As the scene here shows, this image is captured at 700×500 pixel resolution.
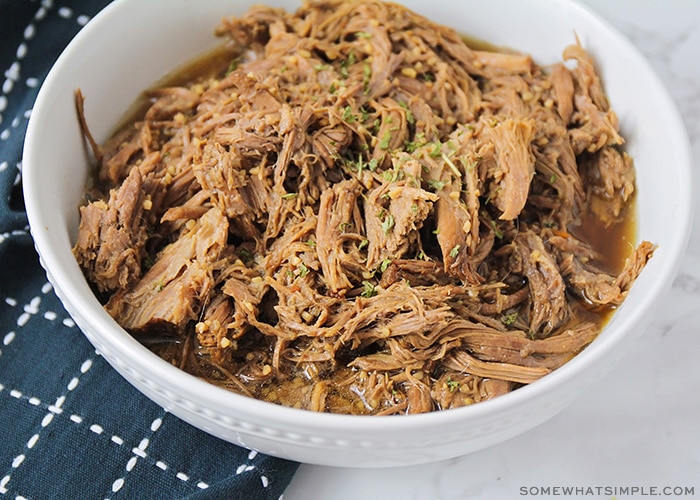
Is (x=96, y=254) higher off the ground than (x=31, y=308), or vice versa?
(x=96, y=254)

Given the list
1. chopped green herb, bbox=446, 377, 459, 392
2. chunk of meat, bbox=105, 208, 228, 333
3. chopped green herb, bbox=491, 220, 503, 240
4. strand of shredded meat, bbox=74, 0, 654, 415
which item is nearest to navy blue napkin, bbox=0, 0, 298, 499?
strand of shredded meat, bbox=74, 0, 654, 415

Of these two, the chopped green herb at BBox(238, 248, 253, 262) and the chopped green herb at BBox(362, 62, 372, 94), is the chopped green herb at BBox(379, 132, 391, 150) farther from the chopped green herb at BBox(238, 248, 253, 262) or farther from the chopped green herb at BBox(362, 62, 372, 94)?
the chopped green herb at BBox(238, 248, 253, 262)

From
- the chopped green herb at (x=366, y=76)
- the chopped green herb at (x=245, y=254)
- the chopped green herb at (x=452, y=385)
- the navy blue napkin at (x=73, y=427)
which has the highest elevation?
the chopped green herb at (x=366, y=76)

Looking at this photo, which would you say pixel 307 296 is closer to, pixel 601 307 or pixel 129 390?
pixel 129 390

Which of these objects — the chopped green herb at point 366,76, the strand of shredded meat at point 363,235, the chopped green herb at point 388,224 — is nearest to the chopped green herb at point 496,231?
the strand of shredded meat at point 363,235

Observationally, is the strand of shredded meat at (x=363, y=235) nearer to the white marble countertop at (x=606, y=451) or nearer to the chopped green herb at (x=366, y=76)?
the chopped green herb at (x=366, y=76)

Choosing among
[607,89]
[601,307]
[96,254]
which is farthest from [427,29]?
[96,254]

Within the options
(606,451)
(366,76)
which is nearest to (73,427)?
(366,76)
